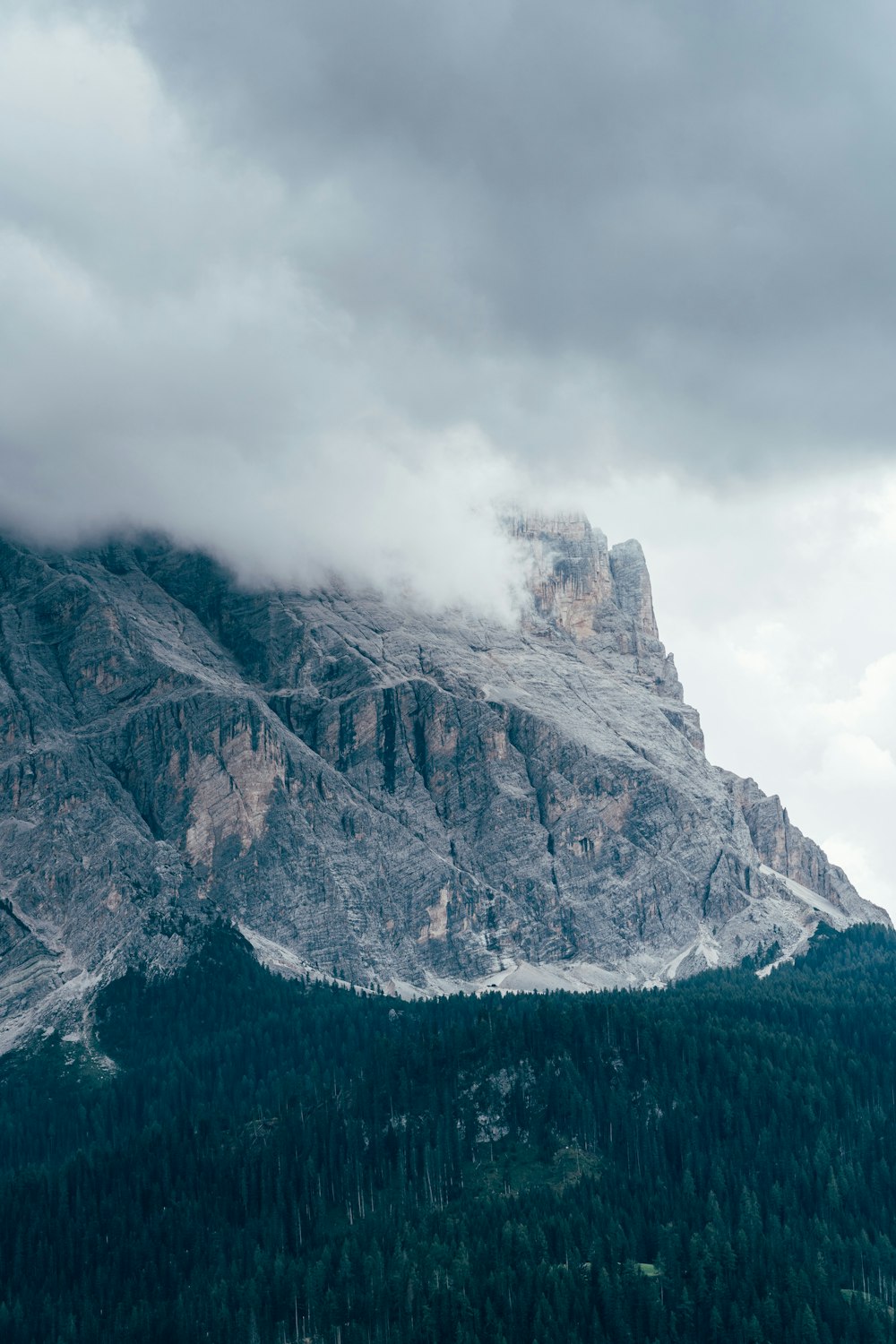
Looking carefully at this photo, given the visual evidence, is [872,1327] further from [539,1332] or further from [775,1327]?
[539,1332]

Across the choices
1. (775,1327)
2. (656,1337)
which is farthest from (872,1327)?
(656,1337)

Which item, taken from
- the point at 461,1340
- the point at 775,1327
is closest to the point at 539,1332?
the point at 461,1340

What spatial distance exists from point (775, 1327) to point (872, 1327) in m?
11.7

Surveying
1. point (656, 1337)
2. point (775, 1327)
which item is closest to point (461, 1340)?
point (656, 1337)

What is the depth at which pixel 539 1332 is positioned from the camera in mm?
196625

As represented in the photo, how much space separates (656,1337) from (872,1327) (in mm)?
25138

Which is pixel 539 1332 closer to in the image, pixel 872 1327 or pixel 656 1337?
pixel 656 1337

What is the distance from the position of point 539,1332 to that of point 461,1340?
8.89 m

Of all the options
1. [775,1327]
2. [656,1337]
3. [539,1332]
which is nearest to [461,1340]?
[539,1332]

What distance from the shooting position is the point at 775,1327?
198 m

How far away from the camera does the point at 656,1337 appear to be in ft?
651

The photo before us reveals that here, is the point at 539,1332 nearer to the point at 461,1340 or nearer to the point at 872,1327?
the point at 461,1340

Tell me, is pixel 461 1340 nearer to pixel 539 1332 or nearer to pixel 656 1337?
pixel 539 1332

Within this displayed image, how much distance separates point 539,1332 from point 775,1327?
2713 cm
